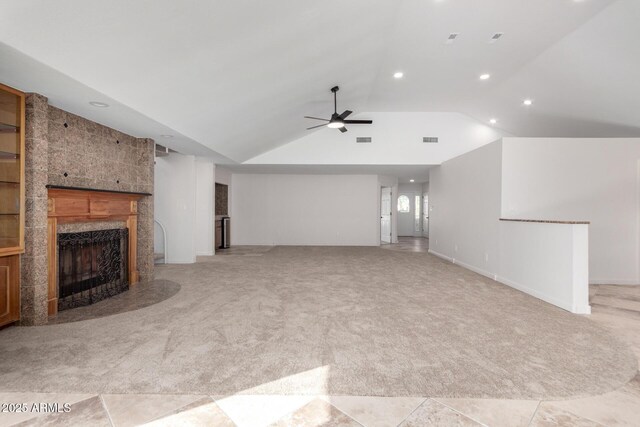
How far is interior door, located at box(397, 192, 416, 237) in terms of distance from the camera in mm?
13867

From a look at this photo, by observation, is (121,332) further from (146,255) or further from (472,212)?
(472,212)

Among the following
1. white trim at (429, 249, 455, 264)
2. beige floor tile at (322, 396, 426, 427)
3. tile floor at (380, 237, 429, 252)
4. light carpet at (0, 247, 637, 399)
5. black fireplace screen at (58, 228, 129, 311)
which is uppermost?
black fireplace screen at (58, 228, 129, 311)

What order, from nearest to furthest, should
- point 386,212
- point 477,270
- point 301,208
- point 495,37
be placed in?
point 495,37 → point 477,270 → point 301,208 → point 386,212

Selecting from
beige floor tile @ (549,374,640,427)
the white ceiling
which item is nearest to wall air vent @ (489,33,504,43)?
the white ceiling

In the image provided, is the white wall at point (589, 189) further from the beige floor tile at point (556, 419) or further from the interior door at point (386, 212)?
the interior door at point (386, 212)

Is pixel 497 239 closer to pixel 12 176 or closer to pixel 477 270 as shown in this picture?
pixel 477 270

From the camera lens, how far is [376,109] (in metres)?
7.90

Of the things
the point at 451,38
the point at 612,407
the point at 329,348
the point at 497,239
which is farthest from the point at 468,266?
the point at 329,348

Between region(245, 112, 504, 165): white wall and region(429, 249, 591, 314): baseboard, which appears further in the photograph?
region(245, 112, 504, 165): white wall

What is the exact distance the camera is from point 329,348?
8.53ft

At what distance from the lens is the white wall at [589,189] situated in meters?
5.01

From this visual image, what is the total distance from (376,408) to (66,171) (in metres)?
4.32

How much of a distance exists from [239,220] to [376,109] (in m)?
5.77

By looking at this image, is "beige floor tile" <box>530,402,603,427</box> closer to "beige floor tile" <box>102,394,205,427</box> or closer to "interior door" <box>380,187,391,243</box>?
"beige floor tile" <box>102,394,205,427</box>
